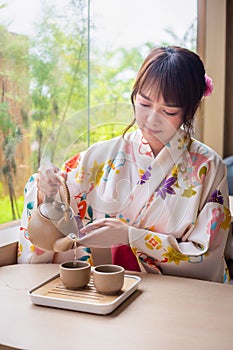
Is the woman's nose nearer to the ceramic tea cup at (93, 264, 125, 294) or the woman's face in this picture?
the woman's face

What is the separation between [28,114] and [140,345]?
1.41 m

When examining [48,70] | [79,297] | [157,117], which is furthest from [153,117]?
[48,70]

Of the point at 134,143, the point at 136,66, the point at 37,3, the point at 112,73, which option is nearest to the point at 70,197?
the point at 134,143

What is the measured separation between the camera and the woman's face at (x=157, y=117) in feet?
4.36

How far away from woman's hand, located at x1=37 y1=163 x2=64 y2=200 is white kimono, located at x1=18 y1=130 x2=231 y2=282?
0.31ft

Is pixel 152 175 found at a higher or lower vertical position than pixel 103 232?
higher

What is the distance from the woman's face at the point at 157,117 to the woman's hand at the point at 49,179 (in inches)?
10.6

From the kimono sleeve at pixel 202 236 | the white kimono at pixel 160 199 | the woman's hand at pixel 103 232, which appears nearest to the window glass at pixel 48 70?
the white kimono at pixel 160 199

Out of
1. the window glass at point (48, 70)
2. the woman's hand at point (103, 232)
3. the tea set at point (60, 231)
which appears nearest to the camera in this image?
the tea set at point (60, 231)

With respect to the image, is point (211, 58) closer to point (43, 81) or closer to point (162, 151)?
point (43, 81)

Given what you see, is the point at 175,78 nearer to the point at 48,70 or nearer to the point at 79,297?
the point at 79,297

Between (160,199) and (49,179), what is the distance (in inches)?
13.5

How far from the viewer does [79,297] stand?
1190 mm

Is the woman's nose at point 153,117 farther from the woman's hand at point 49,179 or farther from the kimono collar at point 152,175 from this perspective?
the woman's hand at point 49,179
